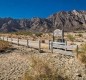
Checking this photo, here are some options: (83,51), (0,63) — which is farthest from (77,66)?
(0,63)

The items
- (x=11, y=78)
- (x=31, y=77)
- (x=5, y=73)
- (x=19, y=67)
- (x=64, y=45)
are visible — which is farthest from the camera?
(x=64, y=45)

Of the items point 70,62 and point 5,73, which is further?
point 70,62

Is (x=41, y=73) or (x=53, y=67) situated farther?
(x=53, y=67)

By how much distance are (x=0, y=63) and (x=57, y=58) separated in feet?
13.4

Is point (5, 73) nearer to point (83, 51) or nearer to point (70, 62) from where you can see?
point (70, 62)

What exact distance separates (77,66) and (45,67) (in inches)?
164

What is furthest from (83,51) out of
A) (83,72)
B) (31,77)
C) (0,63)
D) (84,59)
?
(31,77)

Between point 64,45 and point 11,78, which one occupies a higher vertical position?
point 64,45

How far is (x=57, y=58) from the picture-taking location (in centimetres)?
1739

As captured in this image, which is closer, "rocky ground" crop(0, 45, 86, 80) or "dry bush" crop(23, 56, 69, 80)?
"dry bush" crop(23, 56, 69, 80)

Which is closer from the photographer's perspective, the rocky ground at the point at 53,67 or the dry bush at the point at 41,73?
the dry bush at the point at 41,73

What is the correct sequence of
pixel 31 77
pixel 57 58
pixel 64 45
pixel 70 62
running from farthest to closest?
pixel 64 45, pixel 57 58, pixel 70 62, pixel 31 77

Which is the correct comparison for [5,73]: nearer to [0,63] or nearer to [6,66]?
[6,66]

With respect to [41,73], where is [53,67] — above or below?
above
